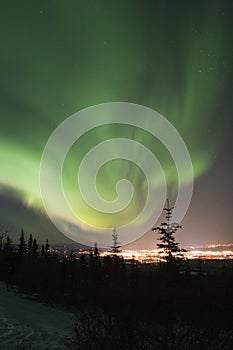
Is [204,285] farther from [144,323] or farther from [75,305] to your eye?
[144,323]

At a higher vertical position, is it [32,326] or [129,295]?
[129,295]

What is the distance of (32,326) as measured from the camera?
63.4 ft

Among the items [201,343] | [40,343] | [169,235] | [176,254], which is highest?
[169,235]

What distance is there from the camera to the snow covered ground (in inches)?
610

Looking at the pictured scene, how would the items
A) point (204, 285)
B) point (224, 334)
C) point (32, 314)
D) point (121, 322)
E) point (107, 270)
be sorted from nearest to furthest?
point (224, 334)
point (121, 322)
point (32, 314)
point (204, 285)
point (107, 270)

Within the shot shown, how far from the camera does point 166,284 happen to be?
1069 inches

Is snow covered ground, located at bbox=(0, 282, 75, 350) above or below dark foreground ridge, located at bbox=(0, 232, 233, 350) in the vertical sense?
below

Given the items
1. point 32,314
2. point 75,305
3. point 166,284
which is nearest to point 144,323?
point 32,314

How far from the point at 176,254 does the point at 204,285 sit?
5557 millimetres

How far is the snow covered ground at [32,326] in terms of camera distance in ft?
50.8

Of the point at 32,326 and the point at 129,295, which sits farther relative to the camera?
the point at 129,295

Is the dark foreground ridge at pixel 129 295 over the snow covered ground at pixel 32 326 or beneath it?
over

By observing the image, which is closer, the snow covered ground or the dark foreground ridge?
the dark foreground ridge

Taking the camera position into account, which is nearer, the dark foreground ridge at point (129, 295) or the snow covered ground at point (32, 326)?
the dark foreground ridge at point (129, 295)
